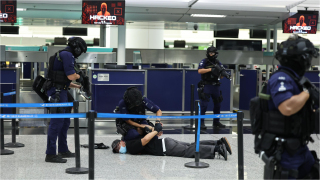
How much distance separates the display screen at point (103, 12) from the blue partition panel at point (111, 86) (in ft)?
6.65

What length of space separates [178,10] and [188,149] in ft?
24.7

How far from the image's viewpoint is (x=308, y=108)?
303 centimetres

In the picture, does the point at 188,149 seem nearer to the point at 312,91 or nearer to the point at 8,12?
the point at 312,91

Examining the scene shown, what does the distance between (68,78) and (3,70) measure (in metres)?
4.24

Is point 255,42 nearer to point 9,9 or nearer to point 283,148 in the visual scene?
point 9,9

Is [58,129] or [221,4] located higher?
[221,4]

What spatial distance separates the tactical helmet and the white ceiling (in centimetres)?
901

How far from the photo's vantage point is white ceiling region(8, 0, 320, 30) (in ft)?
39.1

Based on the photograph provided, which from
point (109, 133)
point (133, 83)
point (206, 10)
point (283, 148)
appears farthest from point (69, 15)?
point (283, 148)

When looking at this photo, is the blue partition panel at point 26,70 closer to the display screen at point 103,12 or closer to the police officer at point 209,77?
the display screen at point 103,12

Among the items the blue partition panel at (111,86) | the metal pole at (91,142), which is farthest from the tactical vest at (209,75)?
the metal pole at (91,142)

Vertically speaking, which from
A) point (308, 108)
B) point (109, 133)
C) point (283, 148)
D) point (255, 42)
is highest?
point (255, 42)

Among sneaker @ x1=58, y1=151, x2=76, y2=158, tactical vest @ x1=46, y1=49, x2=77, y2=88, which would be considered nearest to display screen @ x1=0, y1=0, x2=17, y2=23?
tactical vest @ x1=46, y1=49, x2=77, y2=88

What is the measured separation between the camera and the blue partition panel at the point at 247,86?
12.1 metres
